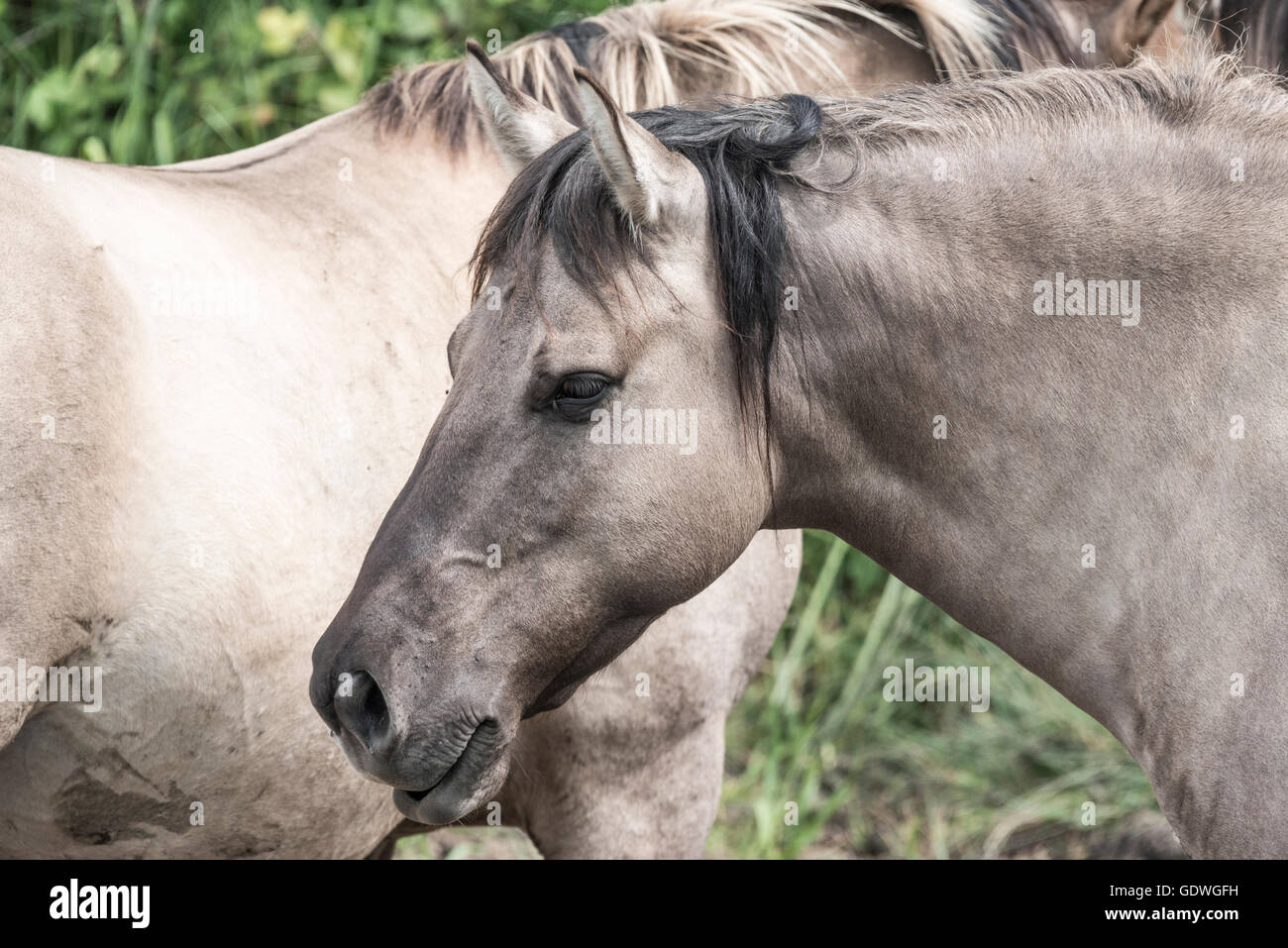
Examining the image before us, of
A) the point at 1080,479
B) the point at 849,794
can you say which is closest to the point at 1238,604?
the point at 1080,479

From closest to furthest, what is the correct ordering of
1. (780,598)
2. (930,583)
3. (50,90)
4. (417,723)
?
(417,723) → (930,583) → (780,598) → (50,90)

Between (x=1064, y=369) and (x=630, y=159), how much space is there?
843mm

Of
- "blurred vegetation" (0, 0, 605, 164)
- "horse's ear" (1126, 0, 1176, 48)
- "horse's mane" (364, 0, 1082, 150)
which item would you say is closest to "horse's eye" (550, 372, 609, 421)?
"horse's mane" (364, 0, 1082, 150)

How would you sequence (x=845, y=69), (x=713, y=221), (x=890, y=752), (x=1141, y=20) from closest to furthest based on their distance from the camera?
1. (x=713, y=221)
2. (x=1141, y=20)
3. (x=845, y=69)
4. (x=890, y=752)

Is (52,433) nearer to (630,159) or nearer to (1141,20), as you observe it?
(630,159)

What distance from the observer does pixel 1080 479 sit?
207 cm

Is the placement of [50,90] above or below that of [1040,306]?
above

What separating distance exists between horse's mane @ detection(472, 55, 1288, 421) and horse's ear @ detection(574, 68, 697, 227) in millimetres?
50

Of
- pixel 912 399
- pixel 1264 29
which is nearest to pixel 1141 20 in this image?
pixel 1264 29

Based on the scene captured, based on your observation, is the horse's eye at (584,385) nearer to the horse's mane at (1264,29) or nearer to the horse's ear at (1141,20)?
the horse's ear at (1141,20)

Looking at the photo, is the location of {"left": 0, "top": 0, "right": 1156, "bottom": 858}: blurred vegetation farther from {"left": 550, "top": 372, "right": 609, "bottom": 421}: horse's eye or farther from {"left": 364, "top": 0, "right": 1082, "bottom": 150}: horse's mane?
{"left": 550, "top": 372, "right": 609, "bottom": 421}: horse's eye

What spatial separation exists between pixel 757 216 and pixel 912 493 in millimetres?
579

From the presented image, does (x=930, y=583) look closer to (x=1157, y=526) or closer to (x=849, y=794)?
(x=1157, y=526)

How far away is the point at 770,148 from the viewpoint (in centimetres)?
207
